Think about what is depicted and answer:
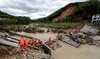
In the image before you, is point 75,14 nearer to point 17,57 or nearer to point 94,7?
point 94,7

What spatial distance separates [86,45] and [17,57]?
33.4ft

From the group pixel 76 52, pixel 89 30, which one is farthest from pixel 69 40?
pixel 89 30

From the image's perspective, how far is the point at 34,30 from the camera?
27.9 meters

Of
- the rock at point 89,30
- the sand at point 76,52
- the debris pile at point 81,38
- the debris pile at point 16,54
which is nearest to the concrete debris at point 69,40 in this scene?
the debris pile at point 81,38

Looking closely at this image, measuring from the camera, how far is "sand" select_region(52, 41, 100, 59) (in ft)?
52.1

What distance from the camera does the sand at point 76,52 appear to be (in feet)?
52.1

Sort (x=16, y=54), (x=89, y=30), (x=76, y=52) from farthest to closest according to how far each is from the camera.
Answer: (x=89, y=30) → (x=76, y=52) → (x=16, y=54)

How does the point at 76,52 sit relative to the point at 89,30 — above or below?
below

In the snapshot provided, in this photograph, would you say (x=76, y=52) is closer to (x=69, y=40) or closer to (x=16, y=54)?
(x=69, y=40)

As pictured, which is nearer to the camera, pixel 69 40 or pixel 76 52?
pixel 76 52

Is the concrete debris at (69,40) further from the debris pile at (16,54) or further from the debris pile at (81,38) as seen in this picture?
the debris pile at (16,54)

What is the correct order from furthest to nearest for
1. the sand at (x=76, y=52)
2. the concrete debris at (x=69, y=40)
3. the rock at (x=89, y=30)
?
1. the rock at (x=89, y=30)
2. the concrete debris at (x=69, y=40)
3. the sand at (x=76, y=52)

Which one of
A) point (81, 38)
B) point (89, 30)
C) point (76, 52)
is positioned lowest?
point (76, 52)

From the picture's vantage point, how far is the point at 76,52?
17.5 meters
